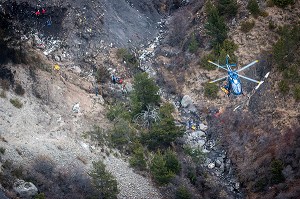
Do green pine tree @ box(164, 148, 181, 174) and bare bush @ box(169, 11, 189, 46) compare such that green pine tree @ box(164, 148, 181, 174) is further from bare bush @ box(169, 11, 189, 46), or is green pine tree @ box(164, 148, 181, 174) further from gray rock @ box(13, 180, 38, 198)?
bare bush @ box(169, 11, 189, 46)

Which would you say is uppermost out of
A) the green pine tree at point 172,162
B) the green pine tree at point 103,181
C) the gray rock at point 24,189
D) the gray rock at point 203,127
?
the gray rock at point 203,127

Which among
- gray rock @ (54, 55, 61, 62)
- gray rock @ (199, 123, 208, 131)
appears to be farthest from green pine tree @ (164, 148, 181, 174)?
gray rock @ (54, 55, 61, 62)

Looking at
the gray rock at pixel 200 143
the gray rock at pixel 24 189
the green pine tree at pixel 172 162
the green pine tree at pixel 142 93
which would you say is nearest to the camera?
the gray rock at pixel 24 189

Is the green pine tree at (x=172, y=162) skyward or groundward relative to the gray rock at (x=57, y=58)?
groundward

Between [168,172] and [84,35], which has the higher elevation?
[84,35]

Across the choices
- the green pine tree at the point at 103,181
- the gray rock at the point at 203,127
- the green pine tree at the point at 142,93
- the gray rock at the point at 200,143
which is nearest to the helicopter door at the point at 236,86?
the gray rock at the point at 203,127

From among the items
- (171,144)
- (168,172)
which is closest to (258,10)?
(171,144)

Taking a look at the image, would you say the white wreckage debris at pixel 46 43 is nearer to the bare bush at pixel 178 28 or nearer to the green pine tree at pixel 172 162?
the bare bush at pixel 178 28

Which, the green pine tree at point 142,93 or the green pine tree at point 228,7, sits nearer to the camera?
the green pine tree at point 142,93

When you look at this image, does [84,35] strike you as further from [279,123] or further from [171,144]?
[279,123]
